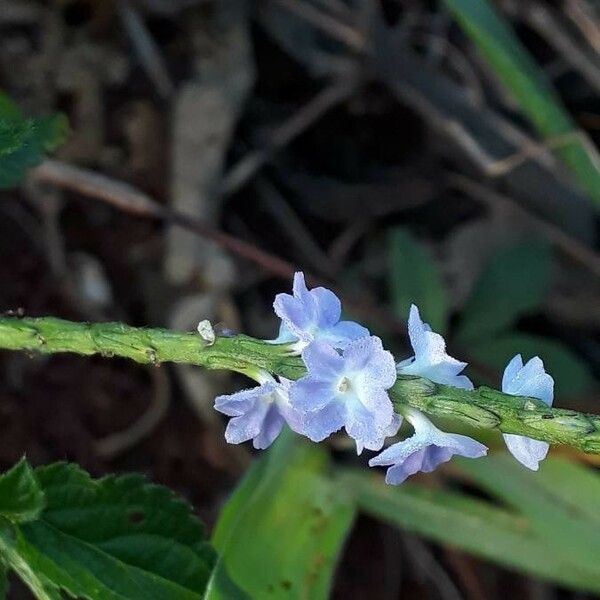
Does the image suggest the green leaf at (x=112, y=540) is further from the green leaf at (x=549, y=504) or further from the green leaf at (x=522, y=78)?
the green leaf at (x=522, y=78)

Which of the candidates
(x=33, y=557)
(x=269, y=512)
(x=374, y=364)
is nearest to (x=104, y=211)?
(x=269, y=512)

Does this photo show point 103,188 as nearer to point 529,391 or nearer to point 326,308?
point 326,308

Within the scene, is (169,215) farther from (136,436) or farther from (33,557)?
(33,557)

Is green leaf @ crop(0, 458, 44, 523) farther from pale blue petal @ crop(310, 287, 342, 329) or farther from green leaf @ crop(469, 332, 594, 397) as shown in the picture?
green leaf @ crop(469, 332, 594, 397)

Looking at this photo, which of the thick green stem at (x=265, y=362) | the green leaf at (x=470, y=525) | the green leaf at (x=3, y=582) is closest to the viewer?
the thick green stem at (x=265, y=362)

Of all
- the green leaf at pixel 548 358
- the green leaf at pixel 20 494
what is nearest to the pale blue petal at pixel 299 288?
the green leaf at pixel 20 494
